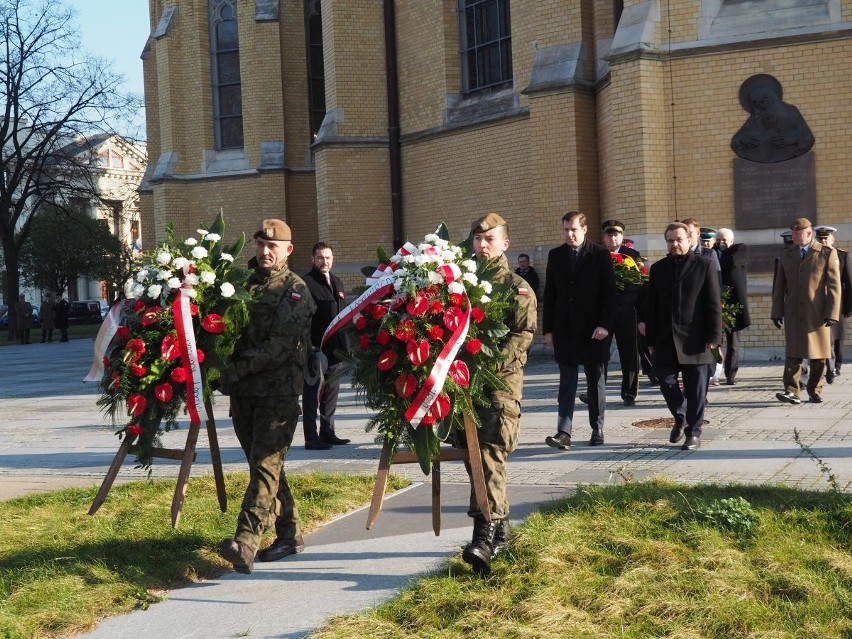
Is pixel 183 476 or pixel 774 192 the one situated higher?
pixel 774 192

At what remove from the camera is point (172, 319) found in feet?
19.6

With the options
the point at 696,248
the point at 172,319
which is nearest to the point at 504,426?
the point at 172,319

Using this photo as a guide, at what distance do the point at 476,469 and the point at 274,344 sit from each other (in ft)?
4.29

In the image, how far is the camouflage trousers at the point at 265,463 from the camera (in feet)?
18.6

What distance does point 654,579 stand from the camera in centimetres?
512

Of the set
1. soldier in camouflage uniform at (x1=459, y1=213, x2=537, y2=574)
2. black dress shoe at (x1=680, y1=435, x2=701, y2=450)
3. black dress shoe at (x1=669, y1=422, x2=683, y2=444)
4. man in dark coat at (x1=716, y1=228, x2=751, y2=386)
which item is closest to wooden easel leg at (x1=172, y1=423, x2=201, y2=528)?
soldier in camouflage uniform at (x1=459, y1=213, x2=537, y2=574)

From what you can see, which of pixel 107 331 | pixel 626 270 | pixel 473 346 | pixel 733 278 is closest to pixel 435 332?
pixel 473 346

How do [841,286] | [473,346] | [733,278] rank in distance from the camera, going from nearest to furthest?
[473,346], [841,286], [733,278]

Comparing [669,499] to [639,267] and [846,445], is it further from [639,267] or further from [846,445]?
[639,267]

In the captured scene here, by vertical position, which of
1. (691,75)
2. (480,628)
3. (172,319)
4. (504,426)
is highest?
(691,75)

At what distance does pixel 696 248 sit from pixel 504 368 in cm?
559

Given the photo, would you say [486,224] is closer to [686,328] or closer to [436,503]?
[436,503]

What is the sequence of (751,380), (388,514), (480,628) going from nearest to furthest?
1. (480,628)
2. (388,514)
3. (751,380)

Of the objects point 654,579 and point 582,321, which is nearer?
point 654,579
